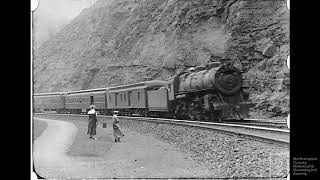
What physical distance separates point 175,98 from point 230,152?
7.52ft

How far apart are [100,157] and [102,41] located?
1615mm

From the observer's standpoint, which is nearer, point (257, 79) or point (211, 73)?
point (257, 79)

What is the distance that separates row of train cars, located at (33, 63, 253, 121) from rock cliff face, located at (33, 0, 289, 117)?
155 mm

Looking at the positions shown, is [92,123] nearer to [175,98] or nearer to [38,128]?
[38,128]

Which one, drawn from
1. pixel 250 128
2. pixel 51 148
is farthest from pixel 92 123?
pixel 250 128

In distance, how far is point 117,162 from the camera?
17.3 feet

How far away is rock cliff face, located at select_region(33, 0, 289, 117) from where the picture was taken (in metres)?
5.46

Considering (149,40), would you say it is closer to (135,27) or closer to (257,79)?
(135,27)

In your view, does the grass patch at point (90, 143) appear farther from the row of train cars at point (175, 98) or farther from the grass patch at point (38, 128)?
the grass patch at point (38, 128)

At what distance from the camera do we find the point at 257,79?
18.2ft

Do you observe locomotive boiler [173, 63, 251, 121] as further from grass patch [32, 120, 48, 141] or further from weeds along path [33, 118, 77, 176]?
grass patch [32, 120, 48, 141]

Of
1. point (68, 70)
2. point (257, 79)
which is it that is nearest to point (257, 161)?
point (257, 79)

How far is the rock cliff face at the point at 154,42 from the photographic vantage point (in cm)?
546

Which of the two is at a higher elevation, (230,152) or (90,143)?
(90,143)
